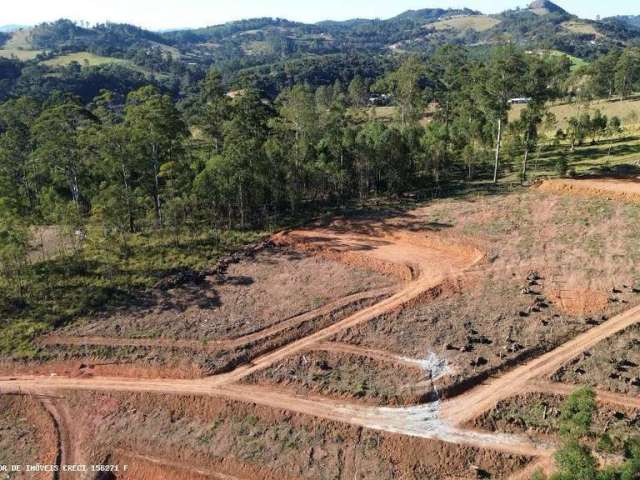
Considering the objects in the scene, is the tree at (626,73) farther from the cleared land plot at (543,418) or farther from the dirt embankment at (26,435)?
the dirt embankment at (26,435)

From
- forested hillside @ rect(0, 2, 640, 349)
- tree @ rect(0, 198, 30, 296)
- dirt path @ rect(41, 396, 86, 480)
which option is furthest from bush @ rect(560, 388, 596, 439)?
tree @ rect(0, 198, 30, 296)

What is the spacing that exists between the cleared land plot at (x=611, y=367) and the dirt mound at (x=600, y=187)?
24.6 m

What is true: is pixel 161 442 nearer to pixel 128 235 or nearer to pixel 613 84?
pixel 128 235

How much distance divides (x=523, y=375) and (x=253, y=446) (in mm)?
17605

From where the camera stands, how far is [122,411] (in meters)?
31.5

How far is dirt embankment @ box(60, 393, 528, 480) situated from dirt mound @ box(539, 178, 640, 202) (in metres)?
38.6

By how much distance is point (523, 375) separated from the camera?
32656 mm

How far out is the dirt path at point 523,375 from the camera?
99.6 feet

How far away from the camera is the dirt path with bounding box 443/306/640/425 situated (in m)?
30.3

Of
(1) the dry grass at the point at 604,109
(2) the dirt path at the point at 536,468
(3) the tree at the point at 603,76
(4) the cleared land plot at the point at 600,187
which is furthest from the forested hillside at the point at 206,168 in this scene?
(3) the tree at the point at 603,76

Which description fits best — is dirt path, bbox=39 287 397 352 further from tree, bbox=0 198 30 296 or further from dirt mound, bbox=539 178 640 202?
dirt mound, bbox=539 178 640 202

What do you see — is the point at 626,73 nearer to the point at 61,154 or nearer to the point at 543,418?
the point at 543,418

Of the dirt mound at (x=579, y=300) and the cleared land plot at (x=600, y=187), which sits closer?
the dirt mound at (x=579, y=300)

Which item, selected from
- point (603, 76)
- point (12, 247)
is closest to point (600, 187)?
point (12, 247)
